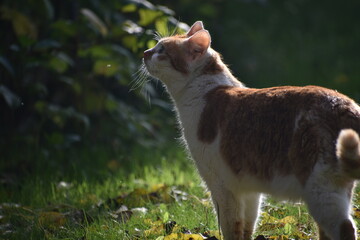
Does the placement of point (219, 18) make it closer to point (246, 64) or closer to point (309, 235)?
point (246, 64)

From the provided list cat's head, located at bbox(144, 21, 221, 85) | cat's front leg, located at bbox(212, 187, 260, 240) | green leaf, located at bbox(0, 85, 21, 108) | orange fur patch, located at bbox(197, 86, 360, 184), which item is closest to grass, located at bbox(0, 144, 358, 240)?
cat's front leg, located at bbox(212, 187, 260, 240)

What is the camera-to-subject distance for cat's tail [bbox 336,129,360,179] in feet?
8.98

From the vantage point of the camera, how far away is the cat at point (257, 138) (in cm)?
288

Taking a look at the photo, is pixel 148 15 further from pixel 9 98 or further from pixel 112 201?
pixel 112 201

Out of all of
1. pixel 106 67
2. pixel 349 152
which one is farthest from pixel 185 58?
pixel 106 67

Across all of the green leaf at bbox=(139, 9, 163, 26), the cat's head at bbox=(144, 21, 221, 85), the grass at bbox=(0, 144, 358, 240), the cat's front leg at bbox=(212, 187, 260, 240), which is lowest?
the grass at bbox=(0, 144, 358, 240)

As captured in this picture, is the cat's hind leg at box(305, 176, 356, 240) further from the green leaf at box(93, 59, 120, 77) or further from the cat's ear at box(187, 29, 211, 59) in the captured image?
the green leaf at box(93, 59, 120, 77)

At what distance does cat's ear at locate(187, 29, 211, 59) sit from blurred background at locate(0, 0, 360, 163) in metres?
1.24

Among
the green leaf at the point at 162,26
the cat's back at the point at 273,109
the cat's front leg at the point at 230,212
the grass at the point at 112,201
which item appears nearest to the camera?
the cat's back at the point at 273,109

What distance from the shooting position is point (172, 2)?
783 cm

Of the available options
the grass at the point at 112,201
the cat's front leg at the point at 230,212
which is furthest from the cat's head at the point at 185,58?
the grass at the point at 112,201

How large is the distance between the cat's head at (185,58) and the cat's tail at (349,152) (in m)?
1.32

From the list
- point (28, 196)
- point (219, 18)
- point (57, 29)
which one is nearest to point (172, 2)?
point (219, 18)

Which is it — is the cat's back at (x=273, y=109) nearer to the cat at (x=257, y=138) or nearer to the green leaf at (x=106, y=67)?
the cat at (x=257, y=138)
